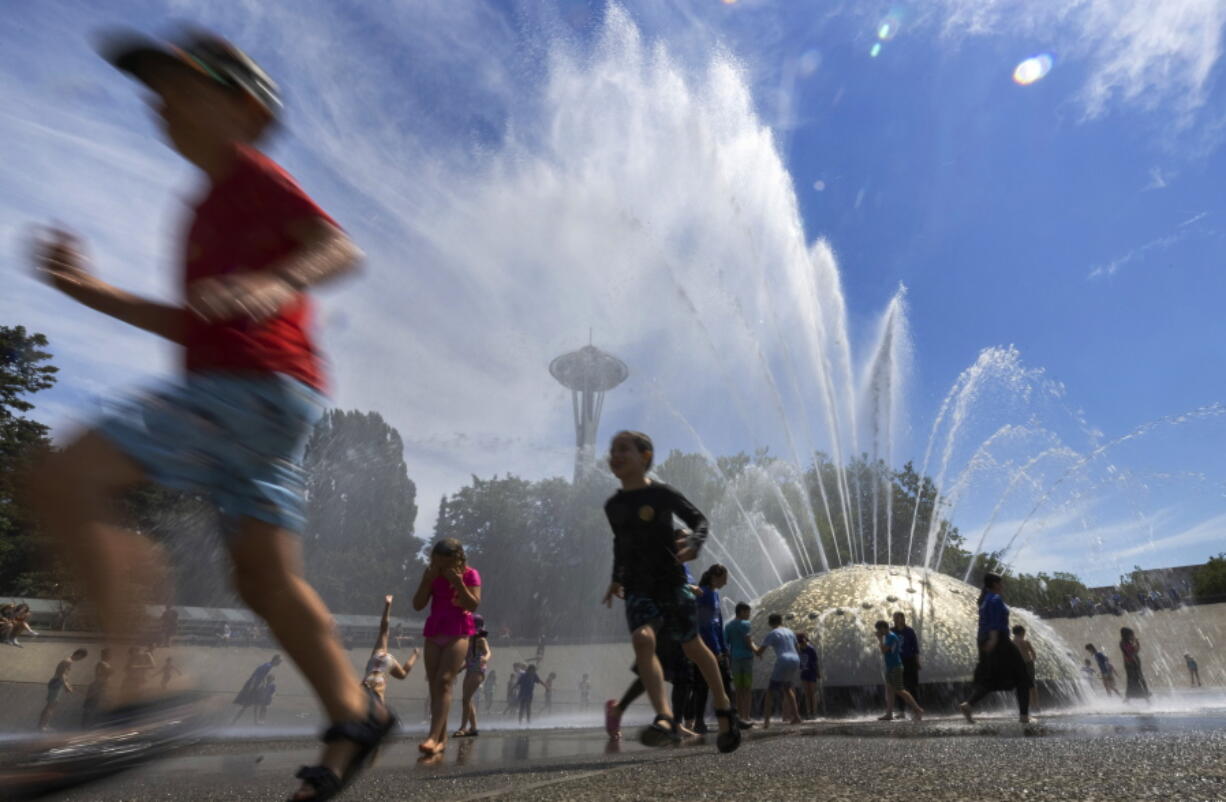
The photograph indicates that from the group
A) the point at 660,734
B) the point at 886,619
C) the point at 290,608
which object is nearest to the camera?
the point at 290,608

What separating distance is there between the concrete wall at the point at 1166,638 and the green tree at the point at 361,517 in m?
48.3

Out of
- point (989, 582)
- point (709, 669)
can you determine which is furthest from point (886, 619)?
point (709, 669)

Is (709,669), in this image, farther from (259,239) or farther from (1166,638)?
(1166,638)

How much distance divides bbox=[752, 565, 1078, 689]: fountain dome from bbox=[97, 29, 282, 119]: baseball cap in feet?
31.6

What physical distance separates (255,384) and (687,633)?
9.14 ft

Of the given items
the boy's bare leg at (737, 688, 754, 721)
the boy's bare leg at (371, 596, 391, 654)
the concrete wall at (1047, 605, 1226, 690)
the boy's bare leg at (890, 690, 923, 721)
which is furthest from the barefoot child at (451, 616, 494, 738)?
the concrete wall at (1047, 605, 1226, 690)

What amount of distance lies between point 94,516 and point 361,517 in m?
69.5

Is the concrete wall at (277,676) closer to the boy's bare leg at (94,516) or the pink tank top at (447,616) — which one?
the boy's bare leg at (94,516)

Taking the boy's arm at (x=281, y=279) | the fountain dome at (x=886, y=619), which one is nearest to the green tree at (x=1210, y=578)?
the fountain dome at (x=886, y=619)

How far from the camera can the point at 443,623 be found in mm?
5336

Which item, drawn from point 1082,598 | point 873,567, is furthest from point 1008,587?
point 873,567

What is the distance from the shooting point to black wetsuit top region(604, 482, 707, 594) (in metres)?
3.84

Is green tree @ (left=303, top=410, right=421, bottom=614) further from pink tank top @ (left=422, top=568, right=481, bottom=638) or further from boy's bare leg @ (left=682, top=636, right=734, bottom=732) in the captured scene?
boy's bare leg @ (left=682, top=636, right=734, bottom=732)

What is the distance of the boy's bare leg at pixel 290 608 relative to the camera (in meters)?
1.66
